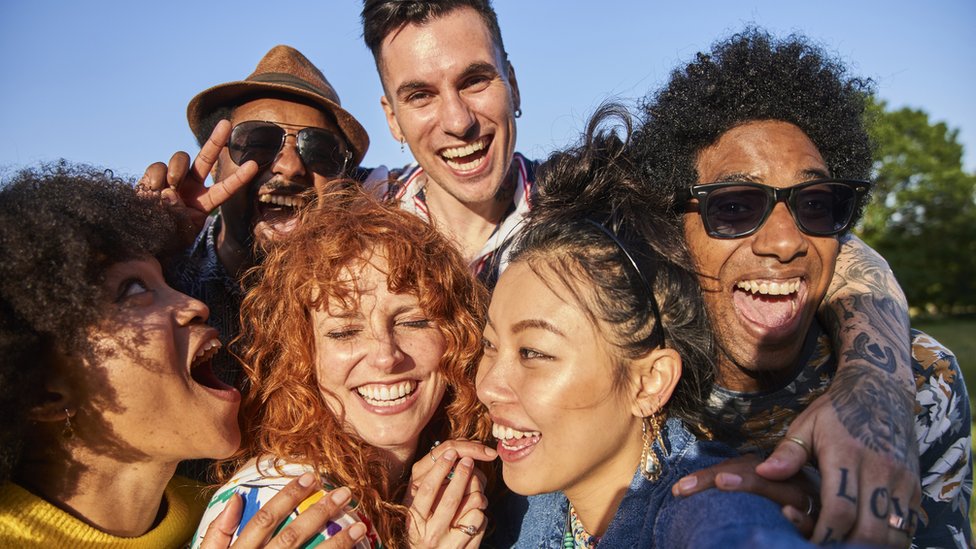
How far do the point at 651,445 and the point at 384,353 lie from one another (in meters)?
1.16

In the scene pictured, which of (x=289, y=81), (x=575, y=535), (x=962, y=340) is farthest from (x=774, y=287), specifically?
(x=962, y=340)

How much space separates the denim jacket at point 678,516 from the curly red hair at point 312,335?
0.51 meters

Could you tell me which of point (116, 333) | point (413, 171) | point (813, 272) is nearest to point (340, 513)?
point (116, 333)

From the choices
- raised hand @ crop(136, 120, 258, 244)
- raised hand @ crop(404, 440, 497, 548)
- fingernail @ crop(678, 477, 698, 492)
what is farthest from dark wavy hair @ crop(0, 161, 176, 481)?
fingernail @ crop(678, 477, 698, 492)

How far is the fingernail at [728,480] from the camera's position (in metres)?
1.96

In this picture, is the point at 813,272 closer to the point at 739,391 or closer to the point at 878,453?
the point at 739,391

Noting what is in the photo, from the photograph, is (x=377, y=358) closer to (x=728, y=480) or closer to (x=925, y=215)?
(x=728, y=480)

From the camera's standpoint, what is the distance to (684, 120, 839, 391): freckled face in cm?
296

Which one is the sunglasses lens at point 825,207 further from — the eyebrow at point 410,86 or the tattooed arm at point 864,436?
the eyebrow at point 410,86

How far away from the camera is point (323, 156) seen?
175 inches

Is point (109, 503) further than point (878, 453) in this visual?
Yes

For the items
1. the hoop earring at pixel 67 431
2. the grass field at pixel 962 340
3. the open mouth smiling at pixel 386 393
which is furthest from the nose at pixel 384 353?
the grass field at pixel 962 340

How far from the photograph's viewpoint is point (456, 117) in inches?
161

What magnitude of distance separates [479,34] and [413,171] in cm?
112
